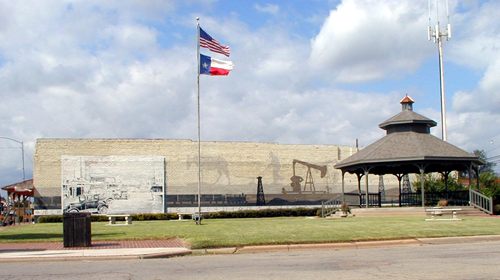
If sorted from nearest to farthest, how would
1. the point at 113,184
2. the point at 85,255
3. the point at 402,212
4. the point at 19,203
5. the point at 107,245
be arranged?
1. the point at 85,255
2. the point at 107,245
3. the point at 402,212
4. the point at 113,184
5. the point at 19,203

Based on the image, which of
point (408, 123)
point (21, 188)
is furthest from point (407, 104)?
point (21, 188)

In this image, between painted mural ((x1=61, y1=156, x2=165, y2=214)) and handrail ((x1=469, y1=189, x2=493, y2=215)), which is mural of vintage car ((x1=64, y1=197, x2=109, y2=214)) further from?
handrail ((x1=469, y1=189, x2=493, y2=215))

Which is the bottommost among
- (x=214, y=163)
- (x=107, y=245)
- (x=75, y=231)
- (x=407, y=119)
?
(x=107, y=245)

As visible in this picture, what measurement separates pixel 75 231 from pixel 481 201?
26.6 meters

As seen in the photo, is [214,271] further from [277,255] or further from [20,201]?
[20,201]

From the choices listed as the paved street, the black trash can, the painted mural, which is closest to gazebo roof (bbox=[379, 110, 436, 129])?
the painted mural

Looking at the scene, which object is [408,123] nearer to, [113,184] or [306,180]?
[306,180]

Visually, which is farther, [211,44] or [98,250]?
[211,44]

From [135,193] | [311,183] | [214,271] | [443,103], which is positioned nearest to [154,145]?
[135,193]

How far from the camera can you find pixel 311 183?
197 ft

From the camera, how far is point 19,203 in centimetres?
5984

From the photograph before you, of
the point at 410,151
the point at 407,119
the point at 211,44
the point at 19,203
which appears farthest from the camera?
the point at 19,203

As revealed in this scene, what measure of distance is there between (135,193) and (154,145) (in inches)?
178

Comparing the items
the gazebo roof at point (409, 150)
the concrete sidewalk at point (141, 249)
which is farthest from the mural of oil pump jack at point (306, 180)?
the concrete sidewalk at point (141, 249)
